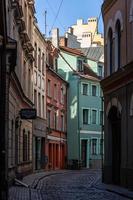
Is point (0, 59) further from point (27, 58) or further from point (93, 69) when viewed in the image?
point (93, 69)

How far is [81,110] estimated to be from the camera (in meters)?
63.3

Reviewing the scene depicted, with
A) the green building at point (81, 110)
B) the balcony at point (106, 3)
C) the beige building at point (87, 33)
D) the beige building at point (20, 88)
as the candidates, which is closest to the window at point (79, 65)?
the green building at point (81, 110)

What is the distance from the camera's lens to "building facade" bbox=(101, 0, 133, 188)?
2428 cm

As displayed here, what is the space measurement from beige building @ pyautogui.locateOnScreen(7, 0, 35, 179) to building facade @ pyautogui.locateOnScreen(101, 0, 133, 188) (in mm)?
4264

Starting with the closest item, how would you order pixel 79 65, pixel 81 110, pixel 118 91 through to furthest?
pixel 118 91 < pixel 81 110 < pixel 79 65

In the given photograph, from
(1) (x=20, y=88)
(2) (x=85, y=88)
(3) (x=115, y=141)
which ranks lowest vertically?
(3) (x=115, y=141)

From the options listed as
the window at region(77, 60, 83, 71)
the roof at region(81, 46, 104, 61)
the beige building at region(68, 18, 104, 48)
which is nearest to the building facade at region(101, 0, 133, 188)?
the window at region(77, 60, 83, 71)

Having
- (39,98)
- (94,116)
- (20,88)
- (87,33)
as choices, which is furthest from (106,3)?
(87,33)

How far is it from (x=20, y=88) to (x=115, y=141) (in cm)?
584

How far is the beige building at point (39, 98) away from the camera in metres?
44.7

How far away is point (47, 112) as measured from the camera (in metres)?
51.8

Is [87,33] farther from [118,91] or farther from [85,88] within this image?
[118,91]

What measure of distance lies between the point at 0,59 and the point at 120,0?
1086 centimetres

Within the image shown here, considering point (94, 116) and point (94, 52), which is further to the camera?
point (94, 52)
